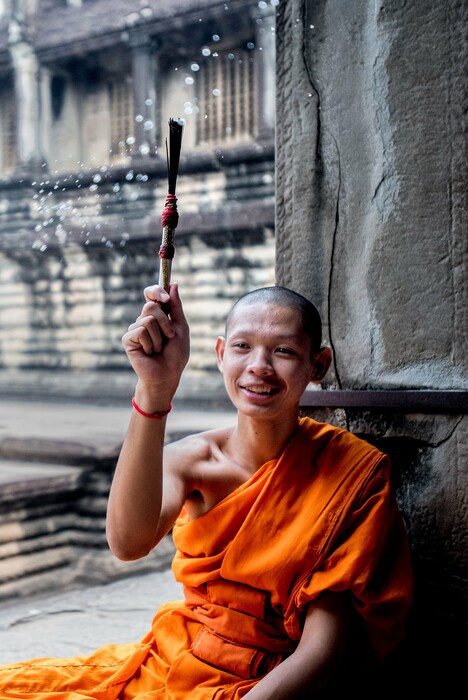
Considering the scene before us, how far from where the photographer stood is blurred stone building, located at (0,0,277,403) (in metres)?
9.81

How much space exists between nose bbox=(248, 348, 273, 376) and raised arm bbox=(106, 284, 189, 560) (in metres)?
0.16

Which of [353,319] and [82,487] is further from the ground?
[353,319]

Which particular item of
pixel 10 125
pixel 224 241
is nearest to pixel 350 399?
pixel 224 241

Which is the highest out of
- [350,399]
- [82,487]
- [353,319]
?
[353,319]

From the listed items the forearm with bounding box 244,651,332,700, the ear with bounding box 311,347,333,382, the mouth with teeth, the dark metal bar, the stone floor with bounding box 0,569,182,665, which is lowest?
the stone floor with bounding box 0,569,182,665

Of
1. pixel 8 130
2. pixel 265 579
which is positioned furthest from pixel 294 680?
pixel 8 130

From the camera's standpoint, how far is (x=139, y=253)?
10539 millimetres

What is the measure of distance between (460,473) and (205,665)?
2.30 ft

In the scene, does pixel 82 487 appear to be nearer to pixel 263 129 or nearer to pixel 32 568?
pixel 32 568

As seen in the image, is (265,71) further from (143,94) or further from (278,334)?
(278,334)

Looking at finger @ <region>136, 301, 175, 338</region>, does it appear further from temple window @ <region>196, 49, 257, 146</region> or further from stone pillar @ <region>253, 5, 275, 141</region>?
temple window @ <region>196, 49, 257, 146</region>

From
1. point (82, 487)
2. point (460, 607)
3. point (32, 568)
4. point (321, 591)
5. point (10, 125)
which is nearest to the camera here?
point (321, 591)

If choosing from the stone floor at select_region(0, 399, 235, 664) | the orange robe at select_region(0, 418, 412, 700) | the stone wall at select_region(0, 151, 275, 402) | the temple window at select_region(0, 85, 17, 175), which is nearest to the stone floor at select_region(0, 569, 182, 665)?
the stone floor at select_region(0, 399, 235, 664)

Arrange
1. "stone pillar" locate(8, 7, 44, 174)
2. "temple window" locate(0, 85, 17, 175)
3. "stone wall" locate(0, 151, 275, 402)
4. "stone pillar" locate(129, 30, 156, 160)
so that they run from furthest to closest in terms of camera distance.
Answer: "temple window" locate(0, 85, 17, 175) < "stone pillar" locate(8, 7, 44, 174) < "stone pillar" locate(129, 30, 156, 160) < "stone wall" locate(0, 151, 275, 402)
